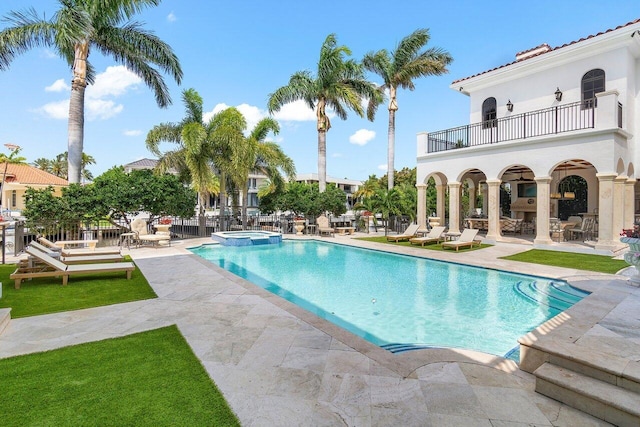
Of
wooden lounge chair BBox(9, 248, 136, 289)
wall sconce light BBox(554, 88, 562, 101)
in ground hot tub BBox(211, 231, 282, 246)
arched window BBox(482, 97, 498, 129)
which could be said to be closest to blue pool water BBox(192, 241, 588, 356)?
in ground hot tub BBox(211, 231, 282, 246)

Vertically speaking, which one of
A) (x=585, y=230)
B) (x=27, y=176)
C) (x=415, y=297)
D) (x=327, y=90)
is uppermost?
(x=327, y=90)

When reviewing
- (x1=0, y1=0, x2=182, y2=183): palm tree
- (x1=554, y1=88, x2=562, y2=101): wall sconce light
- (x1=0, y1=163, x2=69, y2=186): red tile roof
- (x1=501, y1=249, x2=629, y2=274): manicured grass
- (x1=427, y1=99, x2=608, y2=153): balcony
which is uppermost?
(x1=0, y1=0, x2=182, y2=183): palm tree

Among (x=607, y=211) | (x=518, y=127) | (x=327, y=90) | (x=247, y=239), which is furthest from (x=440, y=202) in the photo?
(x=247, y=239)

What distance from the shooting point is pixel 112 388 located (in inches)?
137

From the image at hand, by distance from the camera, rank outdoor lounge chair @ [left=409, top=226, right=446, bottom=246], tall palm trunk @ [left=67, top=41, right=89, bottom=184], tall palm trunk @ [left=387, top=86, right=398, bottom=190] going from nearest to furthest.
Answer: tall palm trunk @ [left=67, top=41, right=89, bottom=184], outdoor lounge chair @ [left=409, top=226, right=446, bottom=246], tall palm trunk @ [left=387, top=86, right=398, bottom=190]

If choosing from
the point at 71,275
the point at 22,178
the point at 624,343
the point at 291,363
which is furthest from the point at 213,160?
the point at 22,178

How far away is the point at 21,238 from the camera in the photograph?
13516 mm

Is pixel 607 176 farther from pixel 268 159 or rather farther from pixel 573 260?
pixel 268 159

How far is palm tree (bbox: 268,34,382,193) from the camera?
21562 millimetres

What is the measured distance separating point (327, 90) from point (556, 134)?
43.9 ft

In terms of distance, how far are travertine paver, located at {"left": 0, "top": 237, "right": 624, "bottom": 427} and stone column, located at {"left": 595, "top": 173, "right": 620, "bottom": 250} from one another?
31.9 feet

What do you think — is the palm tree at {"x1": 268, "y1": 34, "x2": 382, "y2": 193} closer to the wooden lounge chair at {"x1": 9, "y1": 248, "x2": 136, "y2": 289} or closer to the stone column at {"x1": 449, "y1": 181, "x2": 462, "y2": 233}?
the stone column at {"x1": 449, "y1": 181, "x2": 462, "y2": 233}

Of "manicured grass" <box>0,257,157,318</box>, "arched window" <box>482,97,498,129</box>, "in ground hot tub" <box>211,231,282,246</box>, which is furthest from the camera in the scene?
"arched window" <box>482,97,498,129</box>

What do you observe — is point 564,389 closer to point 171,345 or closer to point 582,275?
point 171,345
